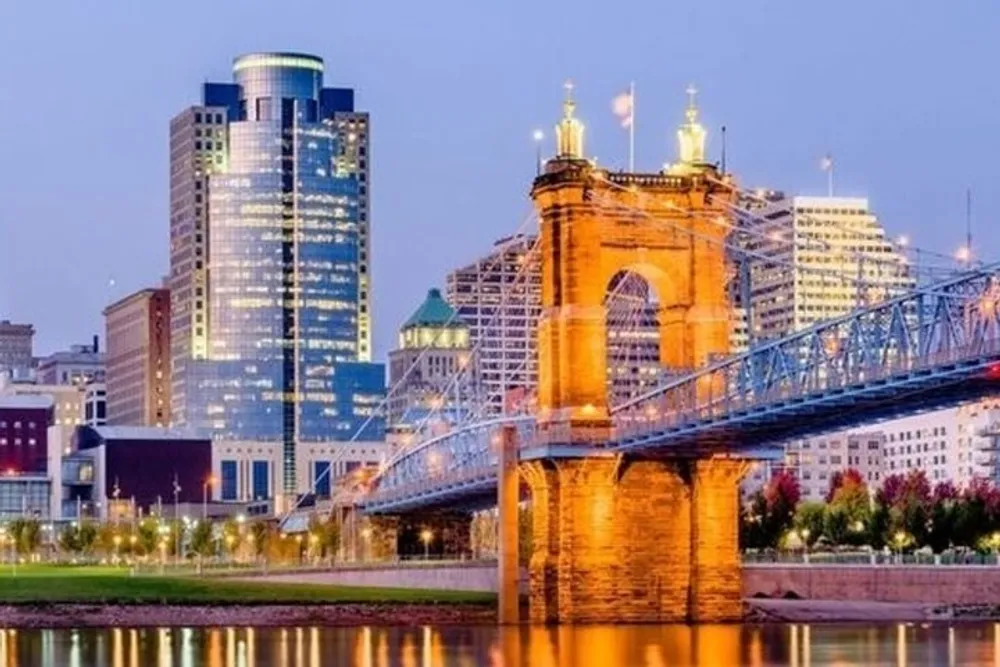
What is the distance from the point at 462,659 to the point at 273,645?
11372 mm

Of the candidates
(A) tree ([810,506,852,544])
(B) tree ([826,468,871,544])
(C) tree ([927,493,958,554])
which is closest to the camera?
(C) tree ([927,493,958,554])

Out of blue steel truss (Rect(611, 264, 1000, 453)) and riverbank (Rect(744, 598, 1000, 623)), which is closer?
blue steel truss (Rect(611, 264, 1000, 453))

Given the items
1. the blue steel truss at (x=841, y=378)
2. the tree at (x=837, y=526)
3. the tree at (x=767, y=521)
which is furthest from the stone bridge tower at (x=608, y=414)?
the tree at (x=767, y=521)

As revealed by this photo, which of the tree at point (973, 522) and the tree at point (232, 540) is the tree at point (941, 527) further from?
the tree at point (232, 540)

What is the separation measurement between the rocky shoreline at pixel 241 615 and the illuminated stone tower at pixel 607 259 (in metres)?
7.85

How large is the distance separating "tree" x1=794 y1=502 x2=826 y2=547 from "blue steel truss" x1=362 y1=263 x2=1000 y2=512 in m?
41.9

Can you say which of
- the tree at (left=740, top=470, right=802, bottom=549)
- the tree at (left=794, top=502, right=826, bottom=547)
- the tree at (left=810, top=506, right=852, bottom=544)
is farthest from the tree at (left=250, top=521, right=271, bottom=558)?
the tree at (left=810, top=506, right=852, bottom=544)

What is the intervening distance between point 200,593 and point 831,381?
1457 inches

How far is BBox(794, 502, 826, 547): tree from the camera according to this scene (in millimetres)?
157000

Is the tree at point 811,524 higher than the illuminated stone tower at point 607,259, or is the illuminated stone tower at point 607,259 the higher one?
the illuminated stone tower at point 607,259

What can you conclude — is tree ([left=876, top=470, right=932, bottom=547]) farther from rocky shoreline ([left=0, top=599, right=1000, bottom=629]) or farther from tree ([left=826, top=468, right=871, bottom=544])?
rocky shoreline ([left=0, top=599, right=1000, bottom=629])

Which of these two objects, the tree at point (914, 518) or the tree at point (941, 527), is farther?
the tree at point (914, 518)

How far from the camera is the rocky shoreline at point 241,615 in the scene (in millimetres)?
104188

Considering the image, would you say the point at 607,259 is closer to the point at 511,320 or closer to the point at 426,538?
the point at 426,538
